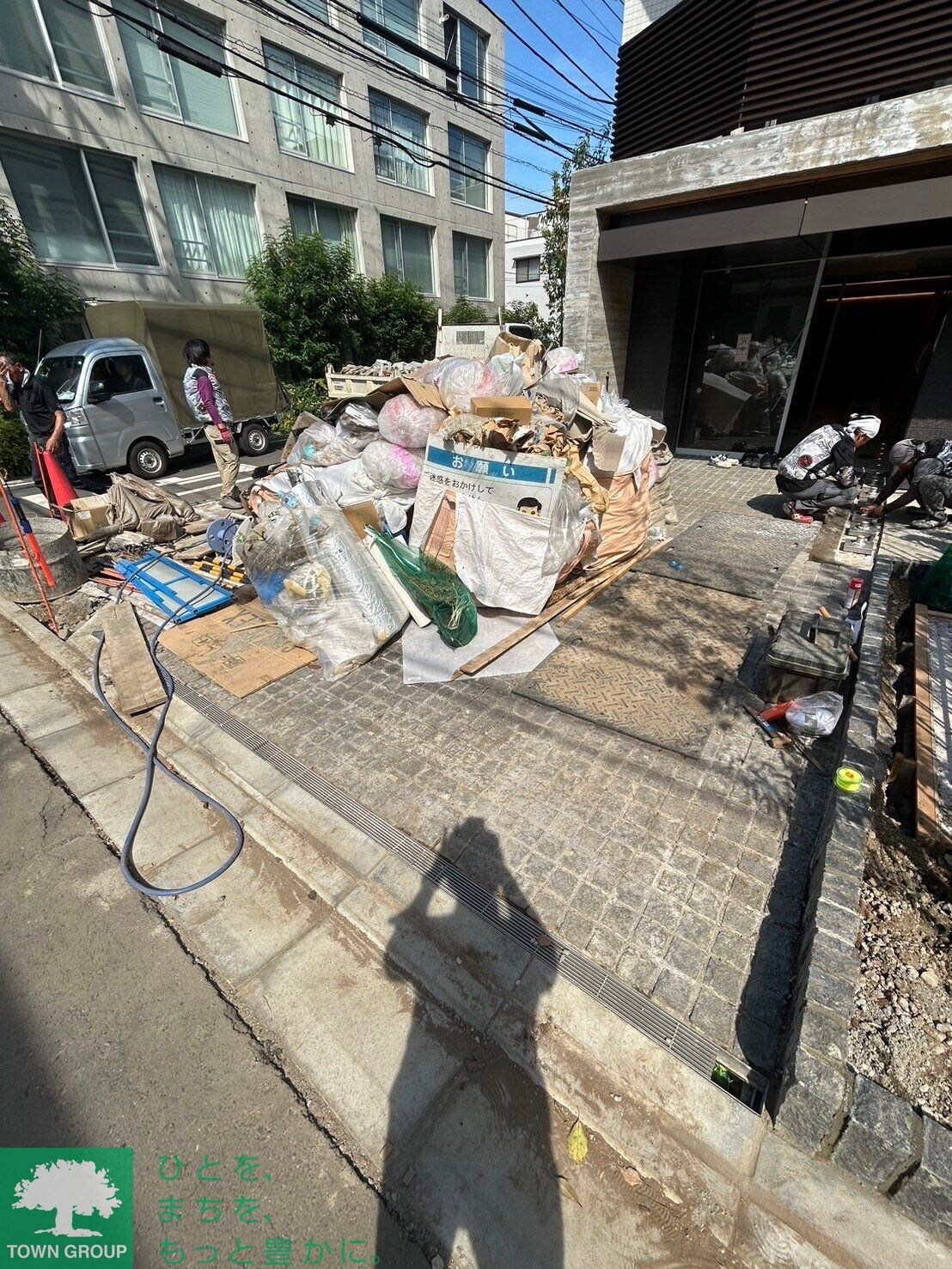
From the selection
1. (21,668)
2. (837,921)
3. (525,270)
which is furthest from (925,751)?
(525,270)

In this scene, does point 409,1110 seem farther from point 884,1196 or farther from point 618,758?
point 618,758

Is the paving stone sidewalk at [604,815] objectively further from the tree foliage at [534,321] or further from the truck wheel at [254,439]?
the tree foliage at [534,321]

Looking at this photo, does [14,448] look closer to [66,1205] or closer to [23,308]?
[23,308]

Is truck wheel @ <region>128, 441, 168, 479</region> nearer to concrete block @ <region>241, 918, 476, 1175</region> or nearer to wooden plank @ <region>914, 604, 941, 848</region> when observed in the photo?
concrete block @ <region>241, 918, 476, 1175</region>

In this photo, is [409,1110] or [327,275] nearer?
[409,1110]

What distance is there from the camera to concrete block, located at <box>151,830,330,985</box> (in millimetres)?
2361

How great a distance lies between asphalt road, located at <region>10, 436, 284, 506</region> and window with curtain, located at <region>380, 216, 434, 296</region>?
11044 mm

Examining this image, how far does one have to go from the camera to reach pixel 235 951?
236 cm

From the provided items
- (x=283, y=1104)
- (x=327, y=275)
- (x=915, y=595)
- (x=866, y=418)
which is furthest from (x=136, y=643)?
(x=327, y=275)

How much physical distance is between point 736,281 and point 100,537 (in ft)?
34.8

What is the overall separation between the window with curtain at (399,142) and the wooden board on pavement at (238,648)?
19.7 meters

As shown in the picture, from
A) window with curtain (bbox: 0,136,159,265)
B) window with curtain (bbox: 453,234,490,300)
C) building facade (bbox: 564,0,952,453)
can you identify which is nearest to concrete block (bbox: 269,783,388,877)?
building facade (bbox: 564,0,952,453)

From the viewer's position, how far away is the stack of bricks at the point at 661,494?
6771 mm

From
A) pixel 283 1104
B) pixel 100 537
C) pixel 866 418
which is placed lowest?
pixel 283 1104
